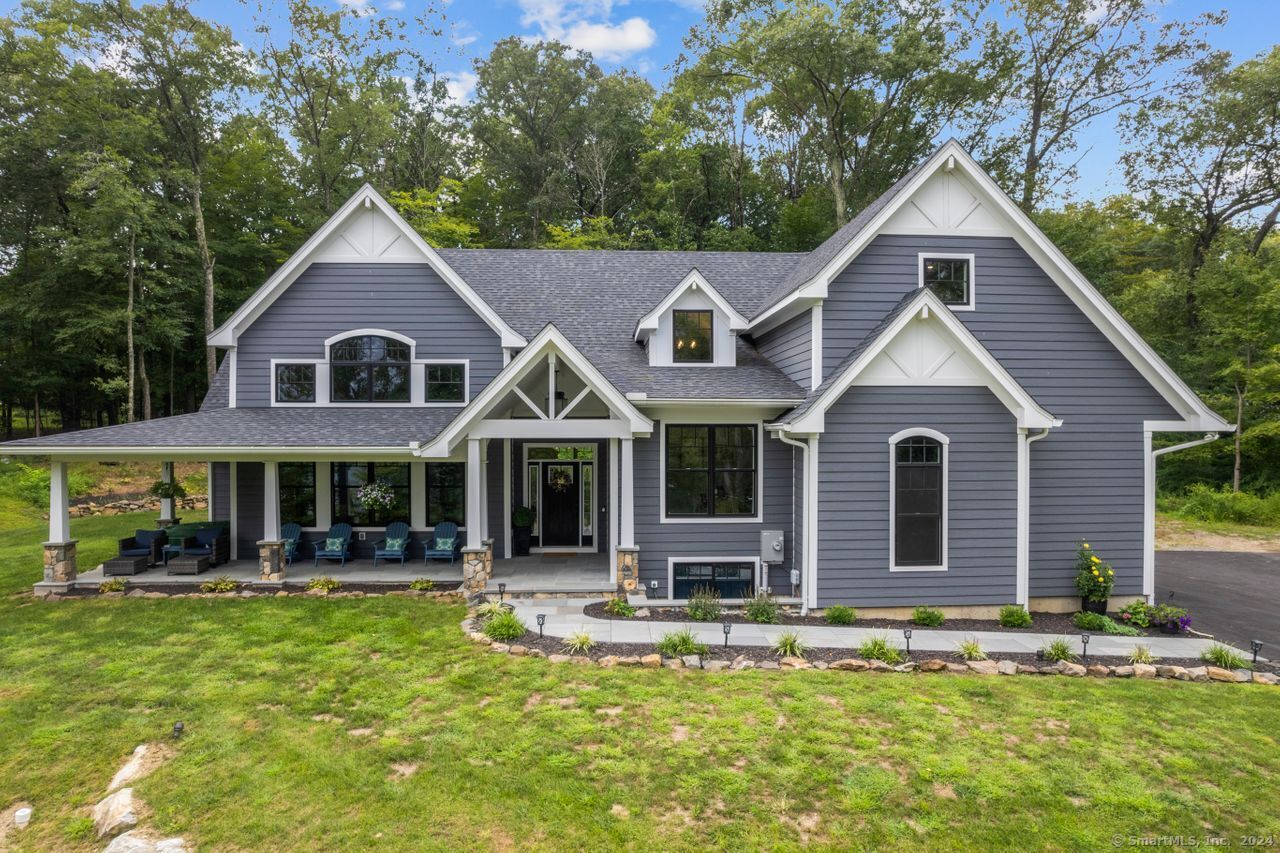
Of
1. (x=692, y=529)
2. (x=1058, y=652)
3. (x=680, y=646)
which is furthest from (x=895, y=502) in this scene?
(x=680, y=646)

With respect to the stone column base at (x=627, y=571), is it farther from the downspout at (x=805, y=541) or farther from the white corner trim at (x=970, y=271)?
the white corner trim at (x=970, y=271)

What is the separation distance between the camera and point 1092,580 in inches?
369

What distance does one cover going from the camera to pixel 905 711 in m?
6.00

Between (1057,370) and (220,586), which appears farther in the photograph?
(220,586)

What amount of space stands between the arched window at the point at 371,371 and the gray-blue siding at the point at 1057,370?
8720 millimetres

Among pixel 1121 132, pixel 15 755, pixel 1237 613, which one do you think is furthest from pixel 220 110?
pixel 1121 132

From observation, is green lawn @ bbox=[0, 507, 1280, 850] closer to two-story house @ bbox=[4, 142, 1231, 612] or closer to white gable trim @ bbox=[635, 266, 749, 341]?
two-story house @ bbox=[4, 142, 1231, 612]

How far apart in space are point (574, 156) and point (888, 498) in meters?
27.8

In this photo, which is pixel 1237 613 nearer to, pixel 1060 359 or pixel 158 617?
pixel 1060 359

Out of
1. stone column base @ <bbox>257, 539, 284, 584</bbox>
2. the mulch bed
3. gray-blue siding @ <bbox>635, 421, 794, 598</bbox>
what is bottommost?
the mulch bed

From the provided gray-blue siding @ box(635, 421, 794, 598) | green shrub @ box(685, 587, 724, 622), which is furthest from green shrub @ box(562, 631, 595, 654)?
gray-blue siding @ box(635, 421, 794, 598)

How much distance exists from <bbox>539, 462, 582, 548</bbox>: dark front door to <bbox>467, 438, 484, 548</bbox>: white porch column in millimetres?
2396

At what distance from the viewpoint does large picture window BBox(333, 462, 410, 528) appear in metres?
12.1

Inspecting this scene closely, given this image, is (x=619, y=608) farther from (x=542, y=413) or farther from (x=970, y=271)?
(x=970, y=271)
